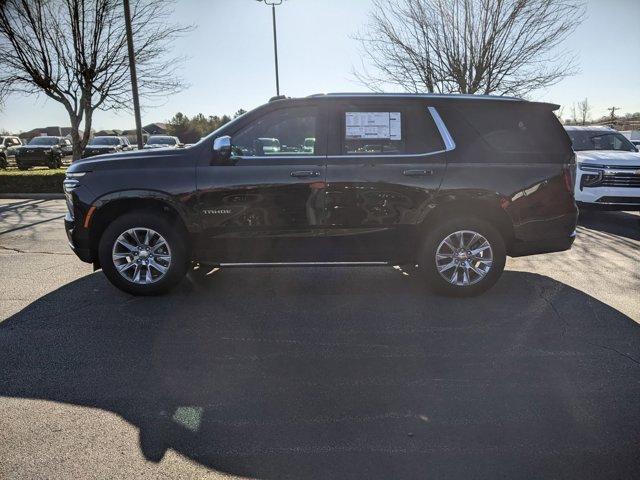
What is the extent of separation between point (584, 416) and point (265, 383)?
193 centimetres

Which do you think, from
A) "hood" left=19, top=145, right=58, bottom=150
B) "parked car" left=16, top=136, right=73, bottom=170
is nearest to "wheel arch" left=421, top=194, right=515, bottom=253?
"parked car" left=16, top=136, right=73, bottom=170

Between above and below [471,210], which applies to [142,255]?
below

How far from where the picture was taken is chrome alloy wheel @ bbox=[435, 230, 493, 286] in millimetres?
4840

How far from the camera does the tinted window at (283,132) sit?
4.76 m

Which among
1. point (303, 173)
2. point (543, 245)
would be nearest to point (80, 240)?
point (303, 173)

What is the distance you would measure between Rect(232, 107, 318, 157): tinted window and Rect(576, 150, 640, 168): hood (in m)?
6.56

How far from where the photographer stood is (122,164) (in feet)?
15.6

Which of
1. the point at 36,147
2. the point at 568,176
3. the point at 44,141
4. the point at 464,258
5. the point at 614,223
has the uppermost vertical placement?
the point at 44,141

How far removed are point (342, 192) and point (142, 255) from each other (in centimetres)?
212

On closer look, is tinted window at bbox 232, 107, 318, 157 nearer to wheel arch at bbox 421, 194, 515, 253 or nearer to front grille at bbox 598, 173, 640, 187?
wheel arch at bbox 421, 194, 515, 253

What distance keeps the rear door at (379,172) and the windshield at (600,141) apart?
7.48 metres

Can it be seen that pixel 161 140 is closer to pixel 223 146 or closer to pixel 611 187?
pixel 611 187

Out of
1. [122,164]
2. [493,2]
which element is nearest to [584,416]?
[122,164]

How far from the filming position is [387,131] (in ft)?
15.6
